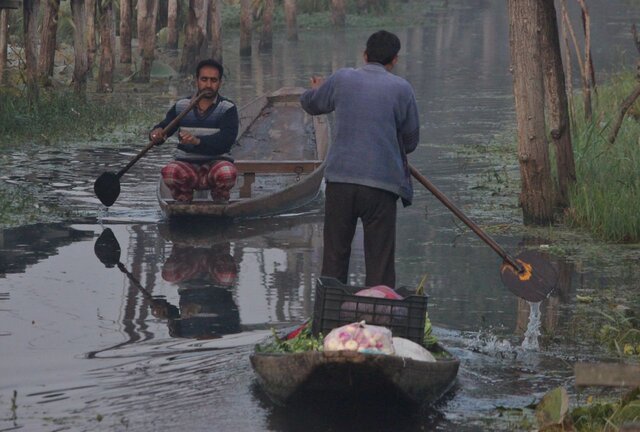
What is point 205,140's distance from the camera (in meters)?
11.9

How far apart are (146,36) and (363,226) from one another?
1930cm

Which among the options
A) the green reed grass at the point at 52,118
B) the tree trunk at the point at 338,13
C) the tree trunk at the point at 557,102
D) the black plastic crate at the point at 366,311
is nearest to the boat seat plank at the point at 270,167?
the tree trunk at the point at 557,102

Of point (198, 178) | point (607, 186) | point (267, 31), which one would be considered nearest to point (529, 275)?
point (607, 186)

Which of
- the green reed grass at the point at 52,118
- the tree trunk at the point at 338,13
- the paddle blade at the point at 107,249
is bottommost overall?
the paddle blade at the point at 107,249

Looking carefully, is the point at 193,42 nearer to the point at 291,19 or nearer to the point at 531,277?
the point at 291,19

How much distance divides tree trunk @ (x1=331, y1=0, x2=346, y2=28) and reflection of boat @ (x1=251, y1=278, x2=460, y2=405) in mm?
37352

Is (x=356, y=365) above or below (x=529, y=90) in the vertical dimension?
below

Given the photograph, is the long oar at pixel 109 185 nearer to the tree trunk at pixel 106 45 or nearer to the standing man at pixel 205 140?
the standing man at pixel 205 140

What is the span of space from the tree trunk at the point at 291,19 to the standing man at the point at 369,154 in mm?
31375

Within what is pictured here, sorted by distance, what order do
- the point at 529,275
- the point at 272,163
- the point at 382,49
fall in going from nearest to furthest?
the point at 382,49 < the point at 529,275 < the point at 272,163

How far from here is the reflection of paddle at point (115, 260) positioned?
8.91m

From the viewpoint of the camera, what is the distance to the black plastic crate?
6.58 metres

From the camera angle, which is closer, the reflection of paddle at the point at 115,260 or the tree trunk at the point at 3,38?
the reflection of paddle at the point at 115,260

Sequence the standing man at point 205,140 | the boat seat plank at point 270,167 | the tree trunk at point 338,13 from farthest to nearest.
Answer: the tree trunk at point 338,13
the boat seat plank at point 270,167
the standing man at point 205,140
